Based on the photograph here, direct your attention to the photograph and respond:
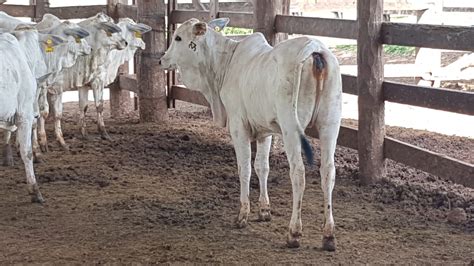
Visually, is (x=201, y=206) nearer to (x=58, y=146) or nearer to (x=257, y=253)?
(x=257, y=253)

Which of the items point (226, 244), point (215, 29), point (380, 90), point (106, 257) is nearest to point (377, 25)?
point (380, 90)

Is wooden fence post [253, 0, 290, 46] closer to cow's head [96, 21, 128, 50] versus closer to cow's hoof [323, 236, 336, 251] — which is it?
cow's head [96, 21, 128, 50]

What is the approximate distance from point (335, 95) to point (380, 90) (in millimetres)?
1792

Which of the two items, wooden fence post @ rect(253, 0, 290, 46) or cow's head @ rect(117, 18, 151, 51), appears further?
cow's head @ rect(117, 18, 151, 51)

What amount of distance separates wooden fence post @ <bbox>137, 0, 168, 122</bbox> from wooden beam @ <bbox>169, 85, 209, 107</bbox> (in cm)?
20

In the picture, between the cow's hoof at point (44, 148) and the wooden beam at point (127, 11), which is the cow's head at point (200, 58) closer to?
the cow's hoof at point (44, 148)

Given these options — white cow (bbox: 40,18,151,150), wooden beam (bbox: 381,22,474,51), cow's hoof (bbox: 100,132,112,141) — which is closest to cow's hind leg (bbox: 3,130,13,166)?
white cow (bbox: 40,18,151,150)

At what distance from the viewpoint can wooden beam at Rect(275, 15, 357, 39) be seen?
7199mm

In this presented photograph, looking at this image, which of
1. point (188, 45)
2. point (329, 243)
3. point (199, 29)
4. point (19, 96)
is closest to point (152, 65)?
point (19, 96)

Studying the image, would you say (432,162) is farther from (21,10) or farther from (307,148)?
(21,10)

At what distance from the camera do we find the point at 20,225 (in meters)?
5.91

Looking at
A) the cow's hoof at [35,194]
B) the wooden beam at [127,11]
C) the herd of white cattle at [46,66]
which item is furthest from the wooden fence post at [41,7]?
the cow's hoof at [35,194]

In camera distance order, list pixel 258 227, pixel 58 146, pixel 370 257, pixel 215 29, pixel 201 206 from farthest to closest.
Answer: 1. pixel 58 146
2. pixel 215 29
3. pixel 201 206
4. pixel 258 227
5. pixel 370 257

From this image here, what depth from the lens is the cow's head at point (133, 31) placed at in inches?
382
